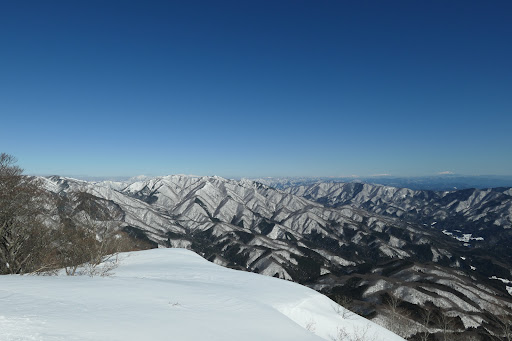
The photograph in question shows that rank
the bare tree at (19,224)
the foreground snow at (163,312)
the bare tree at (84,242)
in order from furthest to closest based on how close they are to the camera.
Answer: the bare tree at (84,242)
the bare tree at (19,224)
the foreground snow at (163,312)

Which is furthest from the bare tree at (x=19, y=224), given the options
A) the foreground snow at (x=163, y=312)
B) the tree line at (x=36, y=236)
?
the foreground snow at (x=163, y=312)

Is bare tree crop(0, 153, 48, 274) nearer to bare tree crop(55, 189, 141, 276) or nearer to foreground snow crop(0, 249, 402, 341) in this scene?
bare tree crop(55, 189, 141, 276)

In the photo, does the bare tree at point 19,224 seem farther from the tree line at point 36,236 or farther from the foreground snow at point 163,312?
the foreground snow at point 163,312

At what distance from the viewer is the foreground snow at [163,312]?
32.9ft

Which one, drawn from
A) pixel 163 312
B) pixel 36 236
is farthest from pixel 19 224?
pixel 163 312

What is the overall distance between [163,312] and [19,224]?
23202mm

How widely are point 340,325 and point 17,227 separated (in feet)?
104

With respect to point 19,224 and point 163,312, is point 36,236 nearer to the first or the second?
point 19,224

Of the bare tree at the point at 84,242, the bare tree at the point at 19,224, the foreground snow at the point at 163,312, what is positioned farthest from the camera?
the bare tree at the point at 84,242

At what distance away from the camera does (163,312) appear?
13320 mm

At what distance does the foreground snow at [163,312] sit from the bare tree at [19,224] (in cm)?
1232

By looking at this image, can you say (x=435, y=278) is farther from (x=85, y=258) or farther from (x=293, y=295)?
(x=85, y=258)

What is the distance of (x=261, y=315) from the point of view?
1548 centimetres

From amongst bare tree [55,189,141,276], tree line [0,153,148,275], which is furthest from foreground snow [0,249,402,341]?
bare tree [55,189,141,276]
